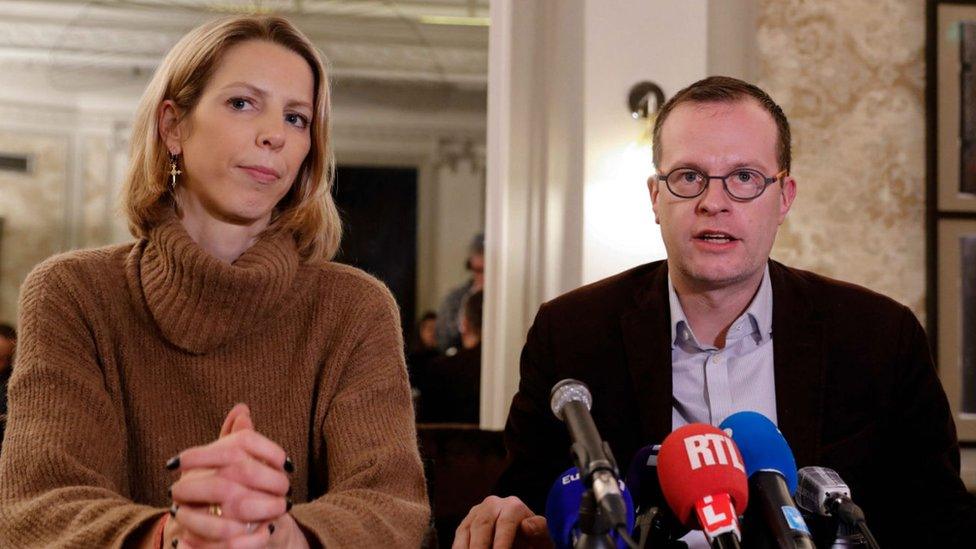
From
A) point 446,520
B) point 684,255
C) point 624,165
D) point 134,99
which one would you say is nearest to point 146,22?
point 134,99

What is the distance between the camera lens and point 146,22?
9047mm

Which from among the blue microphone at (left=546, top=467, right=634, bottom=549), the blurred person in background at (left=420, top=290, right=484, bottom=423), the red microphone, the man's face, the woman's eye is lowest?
the blurred person in background at (left=420, top=290, right=484, bottom=423)

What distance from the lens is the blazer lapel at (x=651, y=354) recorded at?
6.63ft

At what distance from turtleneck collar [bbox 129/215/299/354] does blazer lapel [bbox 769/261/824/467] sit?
96 cm

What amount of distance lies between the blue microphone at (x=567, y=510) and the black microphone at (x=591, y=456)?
117mm

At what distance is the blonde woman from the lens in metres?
1.51

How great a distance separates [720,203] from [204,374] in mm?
966

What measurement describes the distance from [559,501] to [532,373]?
2.55 feet

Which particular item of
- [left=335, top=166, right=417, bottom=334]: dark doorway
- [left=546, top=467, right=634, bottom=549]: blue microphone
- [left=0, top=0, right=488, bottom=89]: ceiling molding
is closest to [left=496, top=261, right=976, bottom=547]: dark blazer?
[left=546, top=467, right=634, bottom=549]: blue microphone

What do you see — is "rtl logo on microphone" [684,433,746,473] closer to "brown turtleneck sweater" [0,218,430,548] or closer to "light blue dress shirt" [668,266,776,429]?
"brown turtleneck sweater" [0,218,430,548]

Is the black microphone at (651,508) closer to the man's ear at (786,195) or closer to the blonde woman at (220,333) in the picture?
the blonde woman at (220,333)

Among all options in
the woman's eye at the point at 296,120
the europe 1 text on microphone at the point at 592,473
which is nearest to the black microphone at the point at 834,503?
the europe 1 text on microphone at the point at 592,473

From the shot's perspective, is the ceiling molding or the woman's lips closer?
the woman's lips

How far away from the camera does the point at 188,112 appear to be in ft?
5.84
